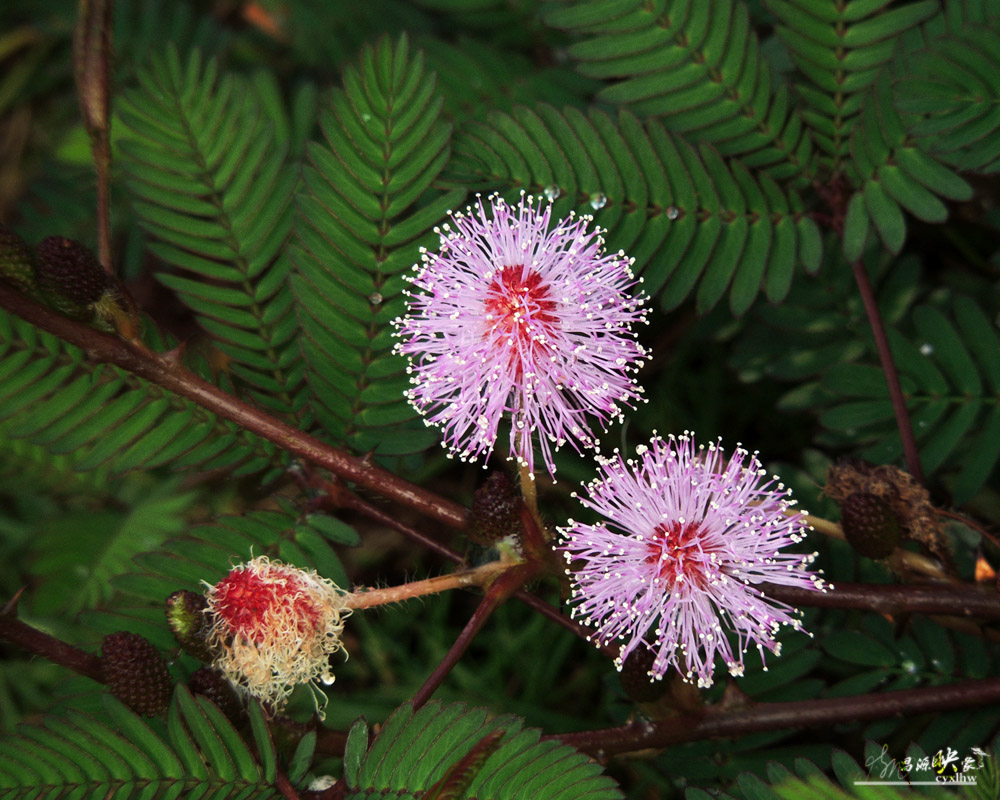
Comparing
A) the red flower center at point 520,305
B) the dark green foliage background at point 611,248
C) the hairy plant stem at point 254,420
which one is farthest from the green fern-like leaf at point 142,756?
the red flower center at point 520,305

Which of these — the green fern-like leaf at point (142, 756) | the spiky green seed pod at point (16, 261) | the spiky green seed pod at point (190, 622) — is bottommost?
the green fern-like leaf at point (142, 756)

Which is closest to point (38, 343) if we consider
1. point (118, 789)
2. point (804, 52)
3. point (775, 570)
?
point (118, 789)

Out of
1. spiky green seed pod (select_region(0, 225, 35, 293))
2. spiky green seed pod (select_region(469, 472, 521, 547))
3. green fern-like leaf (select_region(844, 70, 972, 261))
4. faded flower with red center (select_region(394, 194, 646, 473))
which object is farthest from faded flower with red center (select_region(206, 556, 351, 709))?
green fern-like leaf (select_region(844, 70, 972, 261))

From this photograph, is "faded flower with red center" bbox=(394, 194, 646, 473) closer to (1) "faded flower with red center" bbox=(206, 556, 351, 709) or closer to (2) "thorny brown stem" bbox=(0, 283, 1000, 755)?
(2) "thorny brown stem" bbox=(0, 283, 1000, 755)

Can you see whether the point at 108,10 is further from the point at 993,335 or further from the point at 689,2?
the point at 993,335

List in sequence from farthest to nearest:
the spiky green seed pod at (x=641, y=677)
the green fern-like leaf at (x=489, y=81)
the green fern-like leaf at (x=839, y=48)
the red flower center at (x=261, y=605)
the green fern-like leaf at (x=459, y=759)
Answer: the green fern-like leaf at (x=489, y=81) → the green fern-like leaf at (x=839, y=48) → the spiky green seed pod at (x=641, y=677) → the red flower center at (x=261, y=605) → the green fern-like leaf at (x=459, y=759)

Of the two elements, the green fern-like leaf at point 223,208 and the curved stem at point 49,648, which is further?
the green fern-like leaf at point 223,208

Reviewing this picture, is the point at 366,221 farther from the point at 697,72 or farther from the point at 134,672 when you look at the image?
the point at 134,672

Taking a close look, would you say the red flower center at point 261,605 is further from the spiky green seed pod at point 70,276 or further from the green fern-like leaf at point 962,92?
the green fern-like leaf at point 962,92

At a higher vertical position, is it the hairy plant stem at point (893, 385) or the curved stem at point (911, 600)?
the hairy plant stem at point (893, 385)
